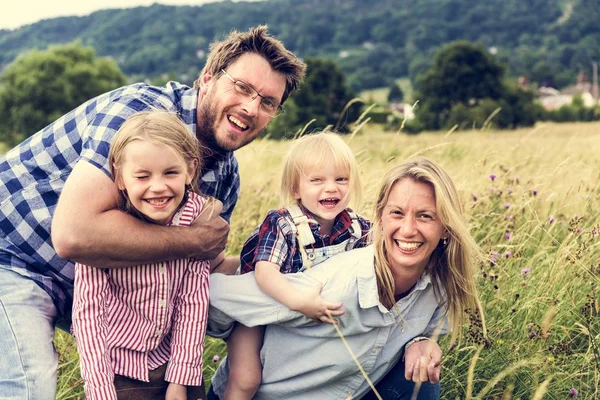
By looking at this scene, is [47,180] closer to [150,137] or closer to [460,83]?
[150,137]

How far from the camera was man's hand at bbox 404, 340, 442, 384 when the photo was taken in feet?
8.50

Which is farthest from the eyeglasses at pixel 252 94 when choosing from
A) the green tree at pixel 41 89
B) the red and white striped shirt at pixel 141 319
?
the green tree at pixel 41 89

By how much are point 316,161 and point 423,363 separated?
102cm

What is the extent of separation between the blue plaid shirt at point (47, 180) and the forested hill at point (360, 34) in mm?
76319

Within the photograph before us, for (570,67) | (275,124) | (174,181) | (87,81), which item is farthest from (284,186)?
(570,67)

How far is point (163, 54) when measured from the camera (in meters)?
86.3

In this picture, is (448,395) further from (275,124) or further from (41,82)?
(41,82)

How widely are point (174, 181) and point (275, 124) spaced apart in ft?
120

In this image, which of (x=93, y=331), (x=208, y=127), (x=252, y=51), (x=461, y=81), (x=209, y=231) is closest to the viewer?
(x=93, y=331)

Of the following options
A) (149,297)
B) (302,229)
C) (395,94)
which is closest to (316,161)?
(302,229)

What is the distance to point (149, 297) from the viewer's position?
107 inches

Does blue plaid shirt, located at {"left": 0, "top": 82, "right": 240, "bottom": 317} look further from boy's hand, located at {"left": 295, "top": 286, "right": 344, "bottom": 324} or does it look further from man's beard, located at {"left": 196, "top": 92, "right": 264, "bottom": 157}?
boy's hand, located at {"left": 295, "top": 286, "right": 344, "bottom": 324}

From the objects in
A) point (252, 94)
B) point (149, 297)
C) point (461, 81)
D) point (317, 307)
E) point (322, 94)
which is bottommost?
point (461, 81)

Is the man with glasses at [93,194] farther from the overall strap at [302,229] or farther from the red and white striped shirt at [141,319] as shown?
the overall strap at [302,229]
